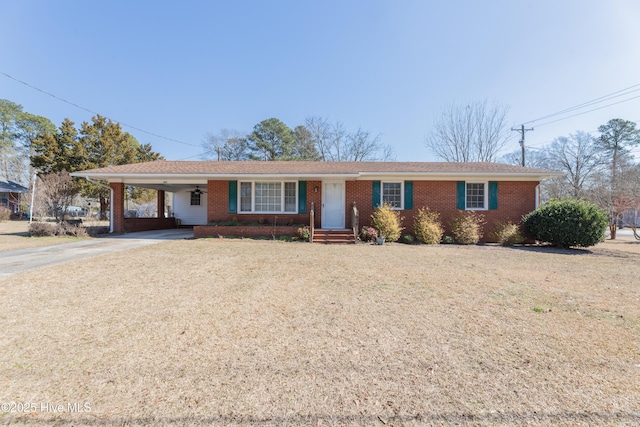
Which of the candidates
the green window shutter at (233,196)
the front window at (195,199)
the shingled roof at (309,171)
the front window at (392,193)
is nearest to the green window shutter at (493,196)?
the shingled roof at (309,171)

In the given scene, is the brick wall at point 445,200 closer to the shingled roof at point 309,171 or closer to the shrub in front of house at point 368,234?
the shingled roof at point 309,171

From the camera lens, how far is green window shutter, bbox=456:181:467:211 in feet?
39.8

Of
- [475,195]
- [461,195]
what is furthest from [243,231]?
[475,195]

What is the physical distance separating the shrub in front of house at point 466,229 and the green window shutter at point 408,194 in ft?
6.45

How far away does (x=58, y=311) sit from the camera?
11.8 ft

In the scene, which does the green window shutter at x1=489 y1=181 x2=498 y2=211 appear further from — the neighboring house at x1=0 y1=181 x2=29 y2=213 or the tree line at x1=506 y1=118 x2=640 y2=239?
the neighboring house at x1=0 y1=181 x2=29 y2=213

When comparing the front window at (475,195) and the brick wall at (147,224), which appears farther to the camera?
the brick wall at (147,224)

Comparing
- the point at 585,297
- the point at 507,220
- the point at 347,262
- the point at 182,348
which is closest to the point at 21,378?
the point at 182,348

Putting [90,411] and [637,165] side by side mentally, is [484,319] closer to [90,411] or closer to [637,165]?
[90,411]

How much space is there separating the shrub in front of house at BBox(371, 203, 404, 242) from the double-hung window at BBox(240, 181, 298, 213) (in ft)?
12.5

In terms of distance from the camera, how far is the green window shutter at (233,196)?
40.4ft

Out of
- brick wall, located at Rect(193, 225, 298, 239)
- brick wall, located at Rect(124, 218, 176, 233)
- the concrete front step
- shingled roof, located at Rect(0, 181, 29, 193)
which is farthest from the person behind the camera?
shingled roof, located at Rect(0, 181, 29, 193)

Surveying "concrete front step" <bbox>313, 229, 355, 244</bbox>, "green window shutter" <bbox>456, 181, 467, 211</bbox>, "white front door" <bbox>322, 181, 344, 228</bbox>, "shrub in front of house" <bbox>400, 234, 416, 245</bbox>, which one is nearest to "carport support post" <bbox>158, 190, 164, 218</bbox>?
"white front door" <bbox>322, 181, 344, 228</bbox>

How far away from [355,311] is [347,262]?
129 inches
